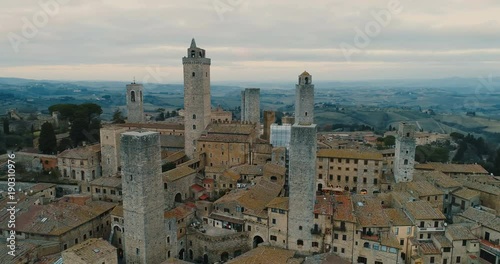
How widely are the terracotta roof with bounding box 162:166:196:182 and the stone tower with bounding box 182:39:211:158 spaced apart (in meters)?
8.90

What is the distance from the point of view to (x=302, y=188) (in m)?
31.6

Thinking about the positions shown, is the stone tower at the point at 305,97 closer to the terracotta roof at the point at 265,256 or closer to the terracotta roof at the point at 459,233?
the terracotta roof at the point at 265,256

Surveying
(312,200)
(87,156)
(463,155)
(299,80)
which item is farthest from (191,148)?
(463,155)

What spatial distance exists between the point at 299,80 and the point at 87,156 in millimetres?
27660

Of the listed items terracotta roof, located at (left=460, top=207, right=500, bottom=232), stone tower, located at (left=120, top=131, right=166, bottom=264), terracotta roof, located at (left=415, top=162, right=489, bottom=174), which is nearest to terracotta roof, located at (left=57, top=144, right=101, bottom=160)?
stone tower, located at (left=120, top=131, right=166, bottom=264)

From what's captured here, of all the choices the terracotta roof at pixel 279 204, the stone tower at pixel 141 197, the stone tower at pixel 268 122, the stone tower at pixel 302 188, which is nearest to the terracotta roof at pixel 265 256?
the stone tower at pixel 302 188

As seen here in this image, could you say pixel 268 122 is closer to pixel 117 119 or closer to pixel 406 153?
pixel 406 153

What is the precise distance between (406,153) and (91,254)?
32.3m

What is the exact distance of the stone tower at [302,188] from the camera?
3159cm

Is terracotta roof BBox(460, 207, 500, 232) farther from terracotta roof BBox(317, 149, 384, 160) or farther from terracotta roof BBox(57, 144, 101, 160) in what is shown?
terracotta roof BBox(57, 144, 101, 160)

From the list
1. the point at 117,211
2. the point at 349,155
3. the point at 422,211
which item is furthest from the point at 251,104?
the point at 422,211

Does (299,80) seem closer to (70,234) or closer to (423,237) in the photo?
(423,237)

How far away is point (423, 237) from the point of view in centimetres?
3209

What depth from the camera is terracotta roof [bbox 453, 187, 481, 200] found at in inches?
1467
